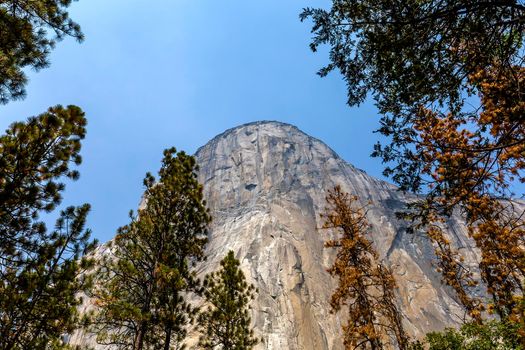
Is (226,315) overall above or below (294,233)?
below

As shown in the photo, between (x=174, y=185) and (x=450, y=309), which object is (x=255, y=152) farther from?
(x=174, y=185)

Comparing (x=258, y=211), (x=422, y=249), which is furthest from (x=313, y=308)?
(x=422, y=249)

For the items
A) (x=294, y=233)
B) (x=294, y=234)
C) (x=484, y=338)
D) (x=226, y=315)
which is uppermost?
(x=294, y=233)

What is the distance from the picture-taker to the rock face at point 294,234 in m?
48.1

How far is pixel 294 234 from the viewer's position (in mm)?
61312

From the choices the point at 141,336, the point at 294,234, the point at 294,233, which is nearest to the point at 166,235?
the point at 141,336

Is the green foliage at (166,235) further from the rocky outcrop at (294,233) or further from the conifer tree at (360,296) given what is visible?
the rocky outcrop at (294,233)

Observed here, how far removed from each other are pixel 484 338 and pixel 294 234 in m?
49.7

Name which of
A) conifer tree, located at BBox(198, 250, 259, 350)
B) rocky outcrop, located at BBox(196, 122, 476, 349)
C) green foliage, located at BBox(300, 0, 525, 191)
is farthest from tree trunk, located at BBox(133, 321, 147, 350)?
rocky outcrop, located at BBox(196, 122, 476, 349)

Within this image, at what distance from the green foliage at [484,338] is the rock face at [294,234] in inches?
769

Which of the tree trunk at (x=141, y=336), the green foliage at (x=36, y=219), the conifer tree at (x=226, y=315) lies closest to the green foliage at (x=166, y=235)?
the tree trunk at (x=141, y=336)

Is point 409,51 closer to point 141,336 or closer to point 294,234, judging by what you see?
point 141,336

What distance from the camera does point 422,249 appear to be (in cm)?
6681

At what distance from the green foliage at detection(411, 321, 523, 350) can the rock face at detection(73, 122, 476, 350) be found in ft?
64.1
